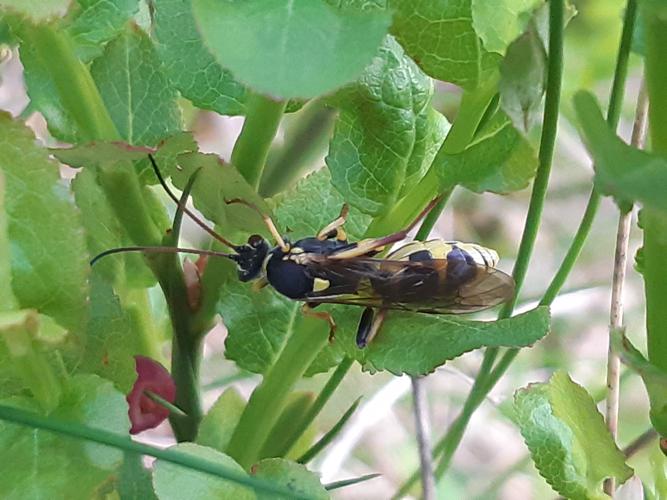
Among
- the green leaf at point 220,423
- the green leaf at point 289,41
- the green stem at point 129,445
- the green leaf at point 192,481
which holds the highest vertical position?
the green leaf at point 289,41

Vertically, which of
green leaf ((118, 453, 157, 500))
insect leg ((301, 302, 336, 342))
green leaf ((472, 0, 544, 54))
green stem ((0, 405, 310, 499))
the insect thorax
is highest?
green leaf ((472, 0, 544, 54))

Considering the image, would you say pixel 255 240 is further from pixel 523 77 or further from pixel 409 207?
pixel 523 77

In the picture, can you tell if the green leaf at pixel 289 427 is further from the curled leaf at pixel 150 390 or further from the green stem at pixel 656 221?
the green stem at pixel 656 221

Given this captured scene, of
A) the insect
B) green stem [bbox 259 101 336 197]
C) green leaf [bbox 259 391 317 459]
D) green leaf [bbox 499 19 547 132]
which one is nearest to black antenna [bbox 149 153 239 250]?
the insect

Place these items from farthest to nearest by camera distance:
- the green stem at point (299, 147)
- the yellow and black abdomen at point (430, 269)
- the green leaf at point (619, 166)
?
1. the green stem at point (299, 147)
2. the yellow and black abdomen at point (430, 269)
3. the green leaf at point (619, 166)

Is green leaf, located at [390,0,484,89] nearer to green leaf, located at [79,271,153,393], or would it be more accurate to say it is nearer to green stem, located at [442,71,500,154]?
green stem, located at [442,71,500,154]

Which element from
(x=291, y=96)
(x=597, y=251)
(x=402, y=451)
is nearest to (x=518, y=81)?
(x=291, y=96)

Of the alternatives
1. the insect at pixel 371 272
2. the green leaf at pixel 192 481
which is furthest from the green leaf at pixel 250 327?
the green leaf at pixel 192 481
